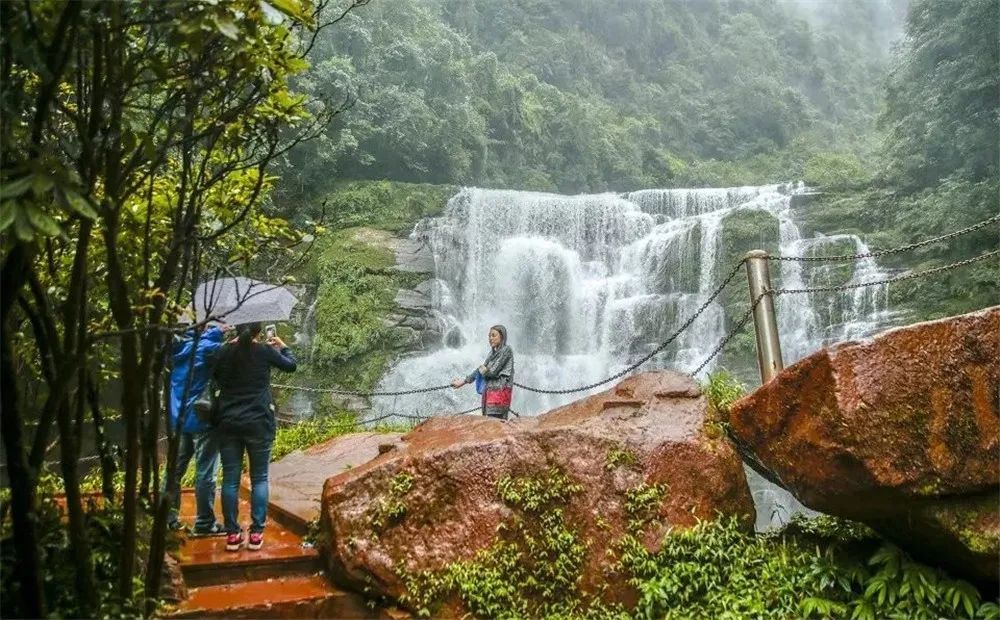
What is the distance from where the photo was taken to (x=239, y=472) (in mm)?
4457

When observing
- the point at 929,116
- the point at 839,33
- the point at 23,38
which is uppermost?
the point at 839,33

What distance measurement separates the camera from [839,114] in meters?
41.4

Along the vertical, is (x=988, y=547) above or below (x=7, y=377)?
below

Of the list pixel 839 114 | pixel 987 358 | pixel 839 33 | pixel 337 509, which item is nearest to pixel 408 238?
pixel 337 509

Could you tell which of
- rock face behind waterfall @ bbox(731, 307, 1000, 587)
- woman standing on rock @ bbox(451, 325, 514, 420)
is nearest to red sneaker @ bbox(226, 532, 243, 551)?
woman standing on rock @ bbox(451, 325, 514, 420)

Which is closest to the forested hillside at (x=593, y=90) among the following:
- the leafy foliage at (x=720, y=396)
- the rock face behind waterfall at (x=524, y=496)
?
the leafy foliage at (x=720, y=396)

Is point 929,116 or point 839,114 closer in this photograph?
point 929,116

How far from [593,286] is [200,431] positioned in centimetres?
1316

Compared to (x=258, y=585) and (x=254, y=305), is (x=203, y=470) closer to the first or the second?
(x=258, y=585)

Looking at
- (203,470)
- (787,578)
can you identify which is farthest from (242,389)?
(787,578)

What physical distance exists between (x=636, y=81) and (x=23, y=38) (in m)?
39.1

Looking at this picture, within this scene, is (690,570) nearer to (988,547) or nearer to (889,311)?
(988,547)

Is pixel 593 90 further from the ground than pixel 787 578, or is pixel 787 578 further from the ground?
pixel 593 90

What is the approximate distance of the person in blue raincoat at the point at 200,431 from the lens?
4398 millimetres
